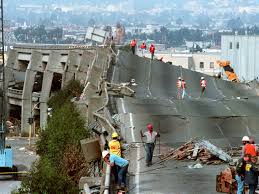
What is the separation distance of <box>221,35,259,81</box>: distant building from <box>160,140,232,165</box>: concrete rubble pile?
197ft

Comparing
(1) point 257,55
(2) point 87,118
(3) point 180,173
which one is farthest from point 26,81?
(3) point 180,173

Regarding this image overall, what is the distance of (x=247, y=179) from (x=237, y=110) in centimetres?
1695

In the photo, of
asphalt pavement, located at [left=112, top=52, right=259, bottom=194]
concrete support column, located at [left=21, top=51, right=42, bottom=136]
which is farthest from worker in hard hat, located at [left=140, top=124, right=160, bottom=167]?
concrete support column, located at [left=21, top=51, right=42, bottom=136]

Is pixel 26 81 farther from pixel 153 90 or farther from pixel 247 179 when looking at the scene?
pixel 247 179

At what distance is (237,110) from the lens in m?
34.7

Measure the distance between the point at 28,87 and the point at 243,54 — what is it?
2106 cm

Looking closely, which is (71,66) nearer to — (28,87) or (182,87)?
(28,87)

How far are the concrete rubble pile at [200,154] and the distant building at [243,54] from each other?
197 ft

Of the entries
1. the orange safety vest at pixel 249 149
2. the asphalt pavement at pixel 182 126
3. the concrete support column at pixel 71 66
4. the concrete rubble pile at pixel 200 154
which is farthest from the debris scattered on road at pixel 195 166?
the concrete support column at pixel 71 66

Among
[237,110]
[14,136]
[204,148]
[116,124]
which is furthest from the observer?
[14,136]

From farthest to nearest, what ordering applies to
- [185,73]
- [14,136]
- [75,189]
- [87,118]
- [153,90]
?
[14,136]
[185,73]
[153,90]
[87,118]
[75,189]

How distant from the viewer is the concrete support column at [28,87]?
77.8 meters

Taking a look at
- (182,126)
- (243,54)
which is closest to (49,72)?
(243,54)

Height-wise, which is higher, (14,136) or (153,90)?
(153,90)
